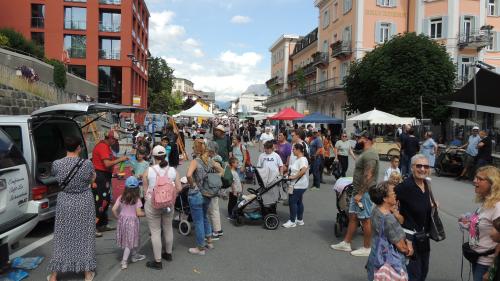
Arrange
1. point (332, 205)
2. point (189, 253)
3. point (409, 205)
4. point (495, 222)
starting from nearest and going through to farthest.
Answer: point (495, 222), point (409, 205), point (189, 253), point (332, 205)

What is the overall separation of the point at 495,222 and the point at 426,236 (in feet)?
3.34

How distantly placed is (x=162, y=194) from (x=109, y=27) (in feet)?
157

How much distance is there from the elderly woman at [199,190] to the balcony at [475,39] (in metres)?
35.3

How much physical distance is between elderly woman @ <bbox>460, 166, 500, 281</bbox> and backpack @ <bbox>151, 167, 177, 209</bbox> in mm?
3436

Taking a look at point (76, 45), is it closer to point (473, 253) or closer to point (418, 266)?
point (418, 266)

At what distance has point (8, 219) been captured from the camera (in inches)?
208

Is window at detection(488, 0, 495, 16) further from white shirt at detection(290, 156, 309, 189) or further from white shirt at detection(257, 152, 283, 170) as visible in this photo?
white shirt at detection(290, 156, 309, 189)

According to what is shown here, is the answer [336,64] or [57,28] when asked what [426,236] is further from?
[57,28]

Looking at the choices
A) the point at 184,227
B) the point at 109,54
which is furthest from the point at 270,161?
the point at 109,54

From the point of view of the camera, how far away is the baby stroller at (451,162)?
647 inches

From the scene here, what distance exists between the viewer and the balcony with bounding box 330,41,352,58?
134 ft

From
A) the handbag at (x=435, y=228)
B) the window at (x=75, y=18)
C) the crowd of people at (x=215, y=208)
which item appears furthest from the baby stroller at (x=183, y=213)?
the window at (x=75, y=18)

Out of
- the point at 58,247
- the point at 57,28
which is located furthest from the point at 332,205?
the point at 57,28

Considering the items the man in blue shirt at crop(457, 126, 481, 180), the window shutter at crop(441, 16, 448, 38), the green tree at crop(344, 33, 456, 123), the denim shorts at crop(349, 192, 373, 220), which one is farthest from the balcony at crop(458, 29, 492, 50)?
the denim shorts at crop(349, 192, 373, 220)
